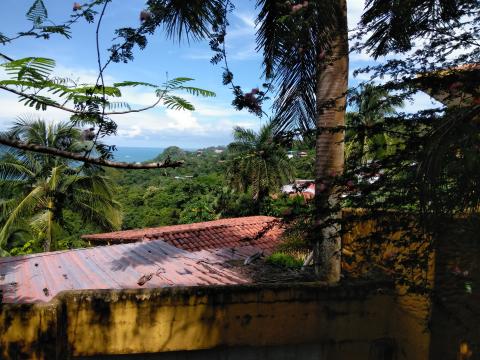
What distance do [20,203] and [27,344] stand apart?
41.5 feet

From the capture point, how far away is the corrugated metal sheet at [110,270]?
5977 mm

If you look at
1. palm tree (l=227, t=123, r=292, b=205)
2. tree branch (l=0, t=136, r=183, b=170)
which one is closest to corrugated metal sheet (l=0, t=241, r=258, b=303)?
tree branch (l=0, t=136, r=183, b=170)

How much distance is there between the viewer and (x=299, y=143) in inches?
175

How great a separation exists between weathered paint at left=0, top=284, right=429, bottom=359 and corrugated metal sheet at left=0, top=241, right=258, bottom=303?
94cm

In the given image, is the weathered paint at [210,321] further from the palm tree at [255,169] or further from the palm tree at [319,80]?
the palm tree at [255,169]

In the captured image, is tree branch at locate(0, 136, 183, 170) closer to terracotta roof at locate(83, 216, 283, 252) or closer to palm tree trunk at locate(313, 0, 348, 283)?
palm tree trunk at locate(313, 0, 348, 283)

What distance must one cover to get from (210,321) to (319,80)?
3362mm

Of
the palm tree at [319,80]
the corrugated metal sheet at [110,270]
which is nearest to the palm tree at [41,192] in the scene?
the corrugated metal sheet at [110,270]

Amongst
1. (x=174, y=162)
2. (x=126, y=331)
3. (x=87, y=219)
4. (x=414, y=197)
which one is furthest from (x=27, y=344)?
(x=87, y=219)

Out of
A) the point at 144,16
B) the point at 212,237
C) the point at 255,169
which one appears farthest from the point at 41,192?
the point at 144,16

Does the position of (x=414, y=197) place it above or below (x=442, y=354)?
above

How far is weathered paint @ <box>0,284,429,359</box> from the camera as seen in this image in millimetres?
4391

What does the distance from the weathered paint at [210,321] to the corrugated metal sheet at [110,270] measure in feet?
3.08

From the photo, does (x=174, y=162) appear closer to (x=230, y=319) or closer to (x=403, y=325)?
(x=230, y=319)
